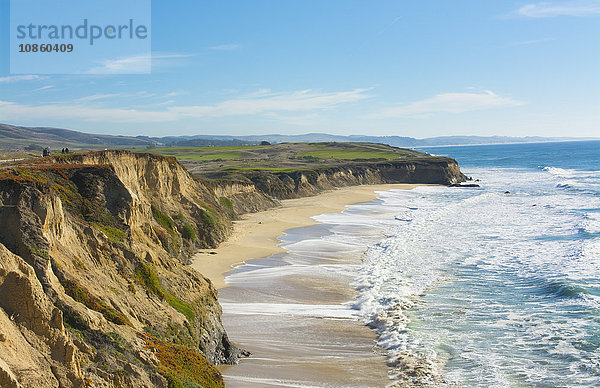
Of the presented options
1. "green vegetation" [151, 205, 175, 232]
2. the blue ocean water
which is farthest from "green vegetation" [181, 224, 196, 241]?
the blue ocean water

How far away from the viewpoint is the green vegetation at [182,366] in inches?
433

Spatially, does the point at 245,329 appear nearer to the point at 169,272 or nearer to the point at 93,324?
the point at 169,272

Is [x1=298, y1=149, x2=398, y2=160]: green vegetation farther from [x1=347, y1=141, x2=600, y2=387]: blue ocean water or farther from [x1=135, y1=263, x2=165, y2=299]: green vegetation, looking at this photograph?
[x1=135, y1=263, x2=165, y2=299]: green vegetation

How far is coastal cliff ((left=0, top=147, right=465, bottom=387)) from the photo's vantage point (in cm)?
883

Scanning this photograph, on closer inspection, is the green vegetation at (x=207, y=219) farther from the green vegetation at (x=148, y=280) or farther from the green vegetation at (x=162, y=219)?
the green vegetation at (x=148, y=280)

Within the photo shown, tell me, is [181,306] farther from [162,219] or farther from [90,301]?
[162,219]

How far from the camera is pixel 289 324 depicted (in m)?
Result: 19.0

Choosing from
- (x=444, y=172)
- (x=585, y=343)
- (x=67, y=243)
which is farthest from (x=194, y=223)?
(x=444, y=172)

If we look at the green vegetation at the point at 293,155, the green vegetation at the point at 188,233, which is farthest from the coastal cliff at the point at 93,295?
the green vegetation at the point at 293,155

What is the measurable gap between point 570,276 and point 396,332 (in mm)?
11420

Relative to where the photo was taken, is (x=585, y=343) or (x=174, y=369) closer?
(x=174, y=369)

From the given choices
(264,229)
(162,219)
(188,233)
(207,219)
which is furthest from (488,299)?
(264,229)

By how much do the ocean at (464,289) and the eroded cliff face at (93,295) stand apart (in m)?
5.48

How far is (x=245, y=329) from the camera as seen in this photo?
18406 mm
